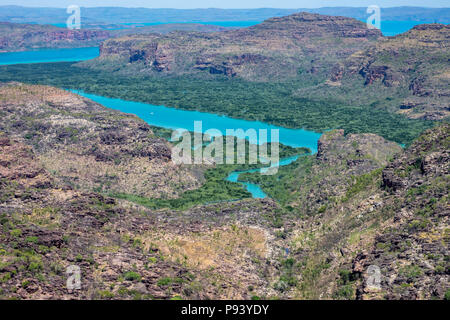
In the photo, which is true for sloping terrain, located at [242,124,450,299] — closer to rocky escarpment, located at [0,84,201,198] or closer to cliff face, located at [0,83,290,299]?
cliff face, located at [0,83,290,299]

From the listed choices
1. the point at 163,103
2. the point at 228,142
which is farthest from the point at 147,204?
the point at 163,103

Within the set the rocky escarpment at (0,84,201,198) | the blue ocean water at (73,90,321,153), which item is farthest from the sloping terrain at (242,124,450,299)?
the blue ocean water at (73,90,321,153)

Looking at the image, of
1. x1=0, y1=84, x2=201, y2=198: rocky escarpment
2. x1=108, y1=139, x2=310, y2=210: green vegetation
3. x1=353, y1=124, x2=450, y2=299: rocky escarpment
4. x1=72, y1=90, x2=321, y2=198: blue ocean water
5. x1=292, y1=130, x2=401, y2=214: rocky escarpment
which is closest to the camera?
x1=353, y1=124, x2=450, y2=299: rocky escarpment

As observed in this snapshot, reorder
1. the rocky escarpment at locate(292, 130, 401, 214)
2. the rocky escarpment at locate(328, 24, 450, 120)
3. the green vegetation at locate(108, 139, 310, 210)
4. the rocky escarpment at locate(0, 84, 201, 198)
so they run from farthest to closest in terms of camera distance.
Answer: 1. the rocky escarpment at locate(328, 24, 450, 120)
2. the rocky escarpment at locate(0, 84, 201, 198)
3. the green vegetation at locate(108, 139, 310, 210)
4. the rocky escarpment at locate(292, 130, 401, 214)

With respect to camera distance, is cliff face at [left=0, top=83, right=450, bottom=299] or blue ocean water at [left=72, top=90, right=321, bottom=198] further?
blue ocean water at [left=72, top=90, right=321, bottom=198]

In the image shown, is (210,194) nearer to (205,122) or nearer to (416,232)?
(416,232)

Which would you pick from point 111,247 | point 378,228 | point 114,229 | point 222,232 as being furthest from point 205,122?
point 111,247

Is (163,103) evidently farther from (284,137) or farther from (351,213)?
(351,213)

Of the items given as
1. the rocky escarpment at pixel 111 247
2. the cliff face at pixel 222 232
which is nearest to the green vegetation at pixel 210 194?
the cliff face at pixel 222 232

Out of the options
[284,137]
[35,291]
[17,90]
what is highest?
[17,90]
